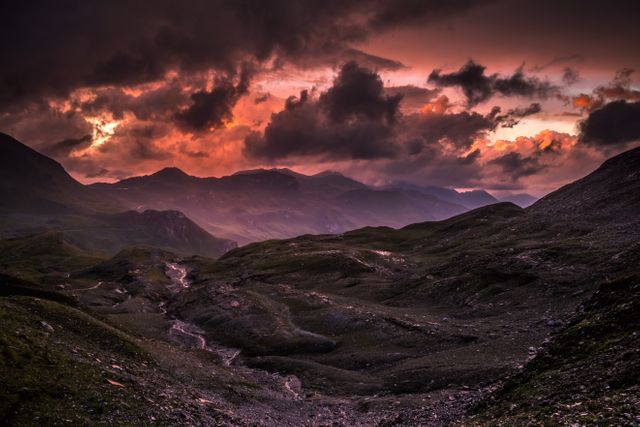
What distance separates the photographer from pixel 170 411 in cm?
4103

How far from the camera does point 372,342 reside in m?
94.2

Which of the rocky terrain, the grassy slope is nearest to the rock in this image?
the rocky terrain

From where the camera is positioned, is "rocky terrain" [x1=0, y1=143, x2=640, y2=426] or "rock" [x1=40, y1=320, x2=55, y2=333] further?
"rock" [x1=40, y1=320, x2=55, y2=333]

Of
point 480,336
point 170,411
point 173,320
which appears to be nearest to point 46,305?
point 170,411

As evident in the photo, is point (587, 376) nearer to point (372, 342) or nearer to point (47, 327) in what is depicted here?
point (47, 327)

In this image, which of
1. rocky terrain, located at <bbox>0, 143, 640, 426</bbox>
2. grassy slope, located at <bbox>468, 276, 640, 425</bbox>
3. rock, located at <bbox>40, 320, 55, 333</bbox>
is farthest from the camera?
rock, located at <bbox>40, 320, 55, 333</bbox>

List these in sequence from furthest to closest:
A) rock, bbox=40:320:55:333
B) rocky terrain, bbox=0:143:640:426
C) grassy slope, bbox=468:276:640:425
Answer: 1. rock, bbox=40:320:55:333
2. rocky terrain, bbox=0:143:640:426
3. grassy slope, bbox=468:276:640:425

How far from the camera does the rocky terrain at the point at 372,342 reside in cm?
3559

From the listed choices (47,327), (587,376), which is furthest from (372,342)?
(587,376)

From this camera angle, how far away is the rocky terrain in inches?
1401

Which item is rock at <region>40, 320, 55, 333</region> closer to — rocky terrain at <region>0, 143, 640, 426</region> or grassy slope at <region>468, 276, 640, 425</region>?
rocky terrain at <region>0, 143, 640, 426</region>

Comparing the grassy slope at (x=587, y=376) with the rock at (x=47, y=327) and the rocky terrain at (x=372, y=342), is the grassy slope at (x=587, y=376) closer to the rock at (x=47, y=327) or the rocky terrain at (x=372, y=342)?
the rocky terrain at (x=372, y=342)

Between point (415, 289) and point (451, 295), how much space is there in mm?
16621

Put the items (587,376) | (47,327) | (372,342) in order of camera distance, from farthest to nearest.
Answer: (372,342)
(47,327)
(587,376)
